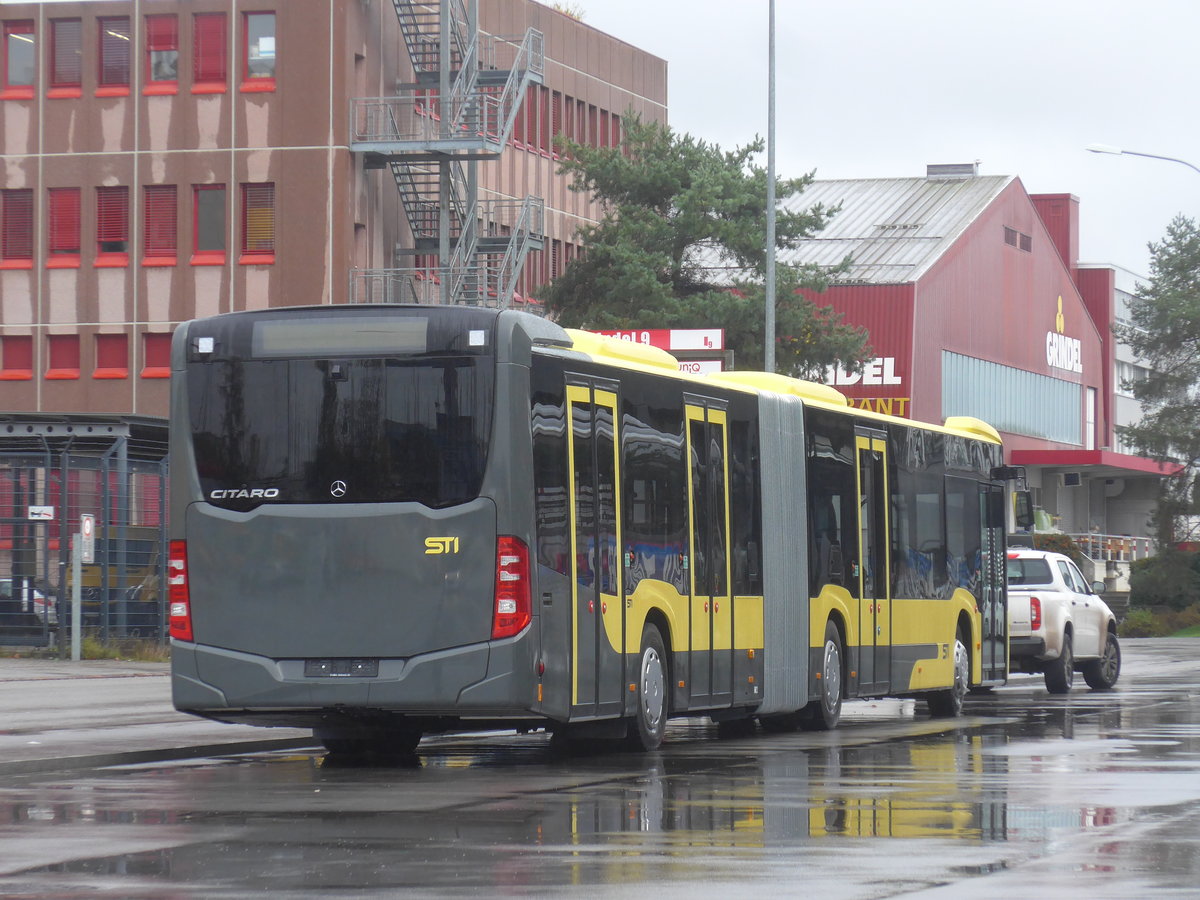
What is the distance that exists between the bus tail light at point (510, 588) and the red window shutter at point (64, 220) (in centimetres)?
4337

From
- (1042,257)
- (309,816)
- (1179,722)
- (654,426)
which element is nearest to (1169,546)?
(1042,257)

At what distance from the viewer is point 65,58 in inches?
2205

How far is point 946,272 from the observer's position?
8156 cm

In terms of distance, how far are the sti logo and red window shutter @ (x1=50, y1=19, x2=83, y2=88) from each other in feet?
142

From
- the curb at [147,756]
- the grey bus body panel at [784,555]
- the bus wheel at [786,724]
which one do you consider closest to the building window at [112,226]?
the bus wheel at [786,724]

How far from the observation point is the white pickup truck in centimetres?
2905

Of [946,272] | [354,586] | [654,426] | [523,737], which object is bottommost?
[523,737]

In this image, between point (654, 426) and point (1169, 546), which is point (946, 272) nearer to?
point (1169, 546)

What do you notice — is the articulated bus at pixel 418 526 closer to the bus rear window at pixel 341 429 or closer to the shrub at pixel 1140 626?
the bus rear window at pixel 341 429

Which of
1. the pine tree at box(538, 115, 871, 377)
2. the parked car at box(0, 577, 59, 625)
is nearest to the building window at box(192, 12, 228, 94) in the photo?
the pine tree at box(538, 115, 871, 377)

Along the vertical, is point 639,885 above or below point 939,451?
below

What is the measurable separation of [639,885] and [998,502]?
17.6 meters

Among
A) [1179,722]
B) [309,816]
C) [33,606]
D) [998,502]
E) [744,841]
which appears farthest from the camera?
[33,606]

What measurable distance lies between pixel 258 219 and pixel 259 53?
390 centimetres
